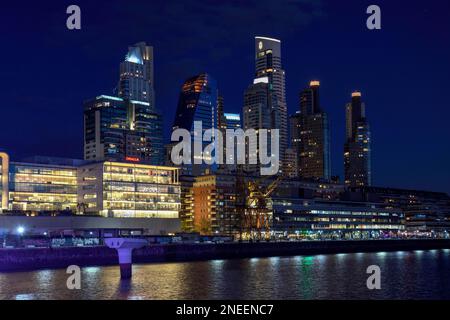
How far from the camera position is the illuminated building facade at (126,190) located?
163000 millimetres

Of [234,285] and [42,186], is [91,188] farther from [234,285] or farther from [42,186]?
[234,285]

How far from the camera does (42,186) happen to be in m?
165

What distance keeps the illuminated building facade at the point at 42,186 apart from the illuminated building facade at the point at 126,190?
307 cm

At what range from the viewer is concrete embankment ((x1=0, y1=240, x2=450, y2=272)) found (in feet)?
343

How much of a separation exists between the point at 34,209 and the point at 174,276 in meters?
90.4

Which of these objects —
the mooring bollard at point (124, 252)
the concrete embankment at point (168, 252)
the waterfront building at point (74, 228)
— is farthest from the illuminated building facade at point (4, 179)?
the mooring bollard at point (124, 252)

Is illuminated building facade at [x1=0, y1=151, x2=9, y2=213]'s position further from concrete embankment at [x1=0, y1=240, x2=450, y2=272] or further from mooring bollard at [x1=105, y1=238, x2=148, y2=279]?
mooring bollard at [x1=105, y1=238, x2=148, y2=279]

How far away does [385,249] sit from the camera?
191500 millimetres

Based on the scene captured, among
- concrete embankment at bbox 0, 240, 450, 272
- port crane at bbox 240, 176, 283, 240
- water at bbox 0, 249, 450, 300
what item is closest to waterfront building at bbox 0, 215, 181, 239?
concrete embankment at bbox 0, 240, 450, 272

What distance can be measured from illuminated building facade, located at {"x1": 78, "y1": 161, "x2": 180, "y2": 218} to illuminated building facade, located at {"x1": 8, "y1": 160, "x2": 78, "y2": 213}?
10.1 ft

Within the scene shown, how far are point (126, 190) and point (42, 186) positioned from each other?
21.7 meters
